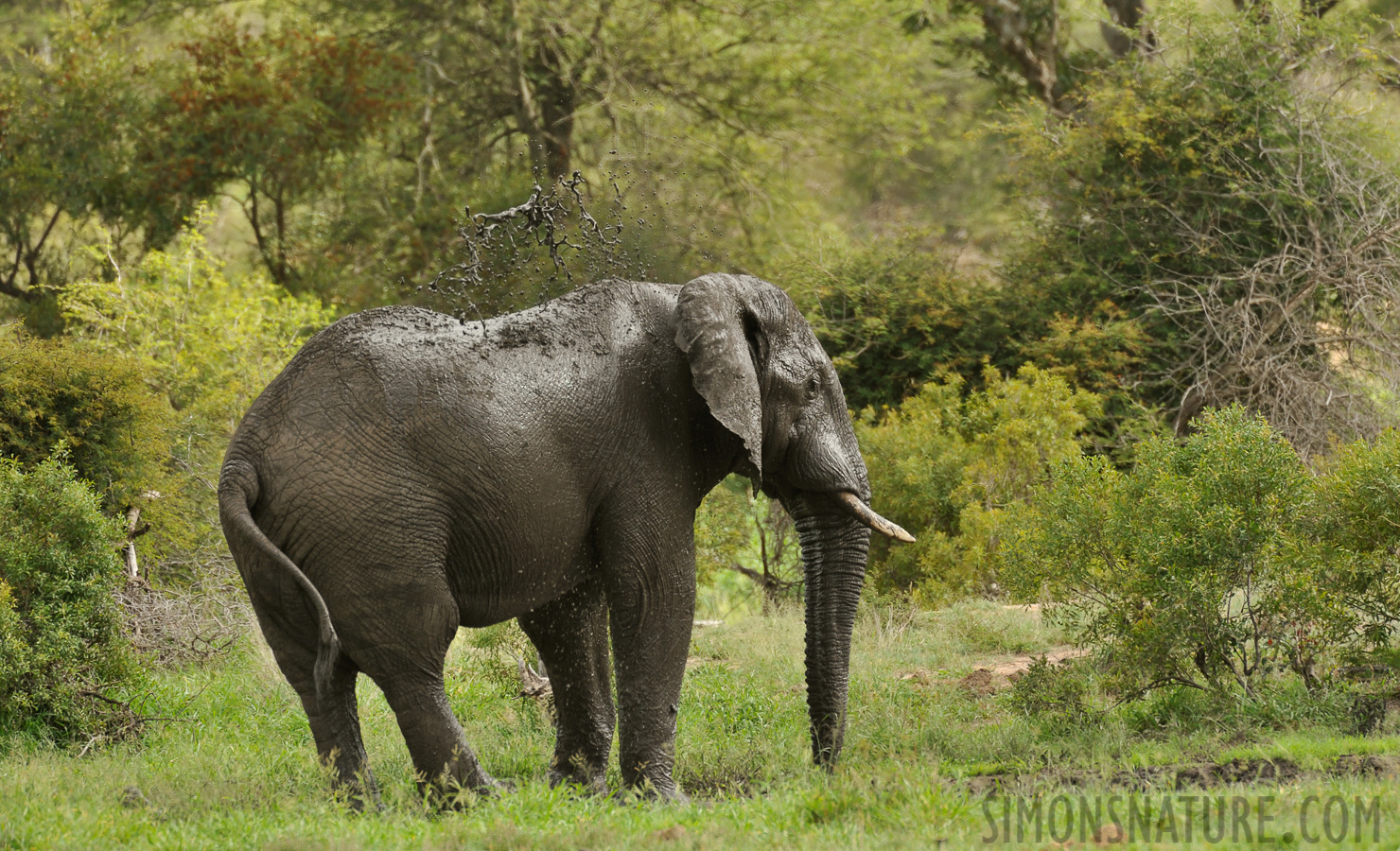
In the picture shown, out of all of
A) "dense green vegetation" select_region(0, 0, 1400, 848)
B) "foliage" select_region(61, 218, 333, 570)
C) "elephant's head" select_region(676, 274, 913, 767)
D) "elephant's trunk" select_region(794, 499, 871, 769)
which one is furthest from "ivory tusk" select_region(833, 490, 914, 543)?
"foliage" select_region(61, 218, 333, 570)

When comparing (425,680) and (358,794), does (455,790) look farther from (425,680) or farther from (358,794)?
(425,680)

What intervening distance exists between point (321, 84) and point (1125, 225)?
12.6 metres

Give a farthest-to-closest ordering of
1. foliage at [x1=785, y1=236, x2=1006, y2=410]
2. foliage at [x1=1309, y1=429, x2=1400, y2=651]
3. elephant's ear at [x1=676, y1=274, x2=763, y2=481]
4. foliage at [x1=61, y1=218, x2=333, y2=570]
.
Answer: foliage at [x1=785, y1=236, x2=1006, y2=410], foliage at [x1=61, y1=218, x2=333, y2=570], foliage at [x1=1309, y1=429, x2=1400, y2=651], elephant's ear at [x1=676, y1=274, x2=763, y2=481]

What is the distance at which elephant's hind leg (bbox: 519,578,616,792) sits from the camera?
6773 millimetres

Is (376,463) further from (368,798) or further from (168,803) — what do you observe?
(168,803)

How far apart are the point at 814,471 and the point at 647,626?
1174mm

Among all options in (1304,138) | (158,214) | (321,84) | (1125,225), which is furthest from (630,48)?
(1304,138)

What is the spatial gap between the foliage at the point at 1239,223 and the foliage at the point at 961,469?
2.62 metres

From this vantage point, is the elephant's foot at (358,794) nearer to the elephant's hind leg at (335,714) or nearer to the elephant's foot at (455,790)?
the elephant's hind leg at (335,714)

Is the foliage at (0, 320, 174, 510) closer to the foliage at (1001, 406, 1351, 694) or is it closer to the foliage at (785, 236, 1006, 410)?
the foliage at (1001, 406, 1351, 694)

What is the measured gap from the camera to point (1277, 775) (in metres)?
5.66

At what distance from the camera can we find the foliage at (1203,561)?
7.15m

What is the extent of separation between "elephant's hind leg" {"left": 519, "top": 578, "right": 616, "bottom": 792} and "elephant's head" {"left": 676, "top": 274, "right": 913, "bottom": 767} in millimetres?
1056

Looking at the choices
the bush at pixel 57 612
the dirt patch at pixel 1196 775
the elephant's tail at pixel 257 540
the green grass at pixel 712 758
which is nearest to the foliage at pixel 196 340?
the green grass at pixel 712 758
